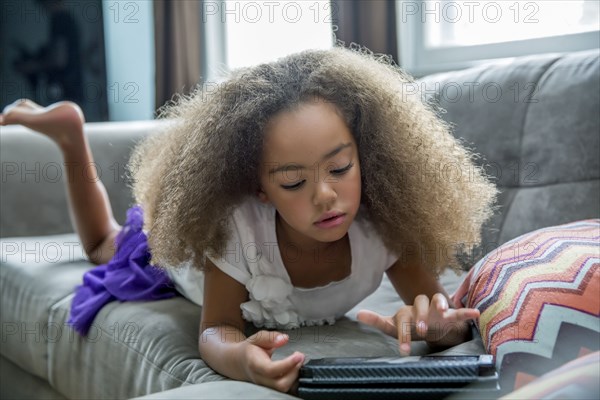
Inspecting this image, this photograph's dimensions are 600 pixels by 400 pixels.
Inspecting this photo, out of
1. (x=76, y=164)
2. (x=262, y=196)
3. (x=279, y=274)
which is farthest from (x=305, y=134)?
(x=76, y=164)

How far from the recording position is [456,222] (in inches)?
51.7

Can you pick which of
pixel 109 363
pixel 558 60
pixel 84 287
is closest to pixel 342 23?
pixel 558 60

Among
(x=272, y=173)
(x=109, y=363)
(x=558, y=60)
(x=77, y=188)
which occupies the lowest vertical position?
(x=109, y=363)

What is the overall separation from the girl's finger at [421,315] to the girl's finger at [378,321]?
4 cm

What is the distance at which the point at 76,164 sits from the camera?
6.58 feet

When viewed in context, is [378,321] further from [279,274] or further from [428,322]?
A: [279,274]

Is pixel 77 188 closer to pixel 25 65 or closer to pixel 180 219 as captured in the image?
pixel 180 219

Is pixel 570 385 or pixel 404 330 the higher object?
pixel 570 385

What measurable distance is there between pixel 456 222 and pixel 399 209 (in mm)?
101

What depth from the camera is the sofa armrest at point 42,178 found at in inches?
89.0

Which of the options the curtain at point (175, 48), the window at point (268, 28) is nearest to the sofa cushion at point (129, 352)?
the window at point (268, 28)

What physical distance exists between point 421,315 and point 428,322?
0.05 feet

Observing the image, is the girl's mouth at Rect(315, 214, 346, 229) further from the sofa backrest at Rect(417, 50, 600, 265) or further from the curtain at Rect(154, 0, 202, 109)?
the curtain at Rect(154, 0, 202, 109)

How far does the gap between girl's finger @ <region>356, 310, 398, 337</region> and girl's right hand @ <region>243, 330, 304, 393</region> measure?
0.52ft
